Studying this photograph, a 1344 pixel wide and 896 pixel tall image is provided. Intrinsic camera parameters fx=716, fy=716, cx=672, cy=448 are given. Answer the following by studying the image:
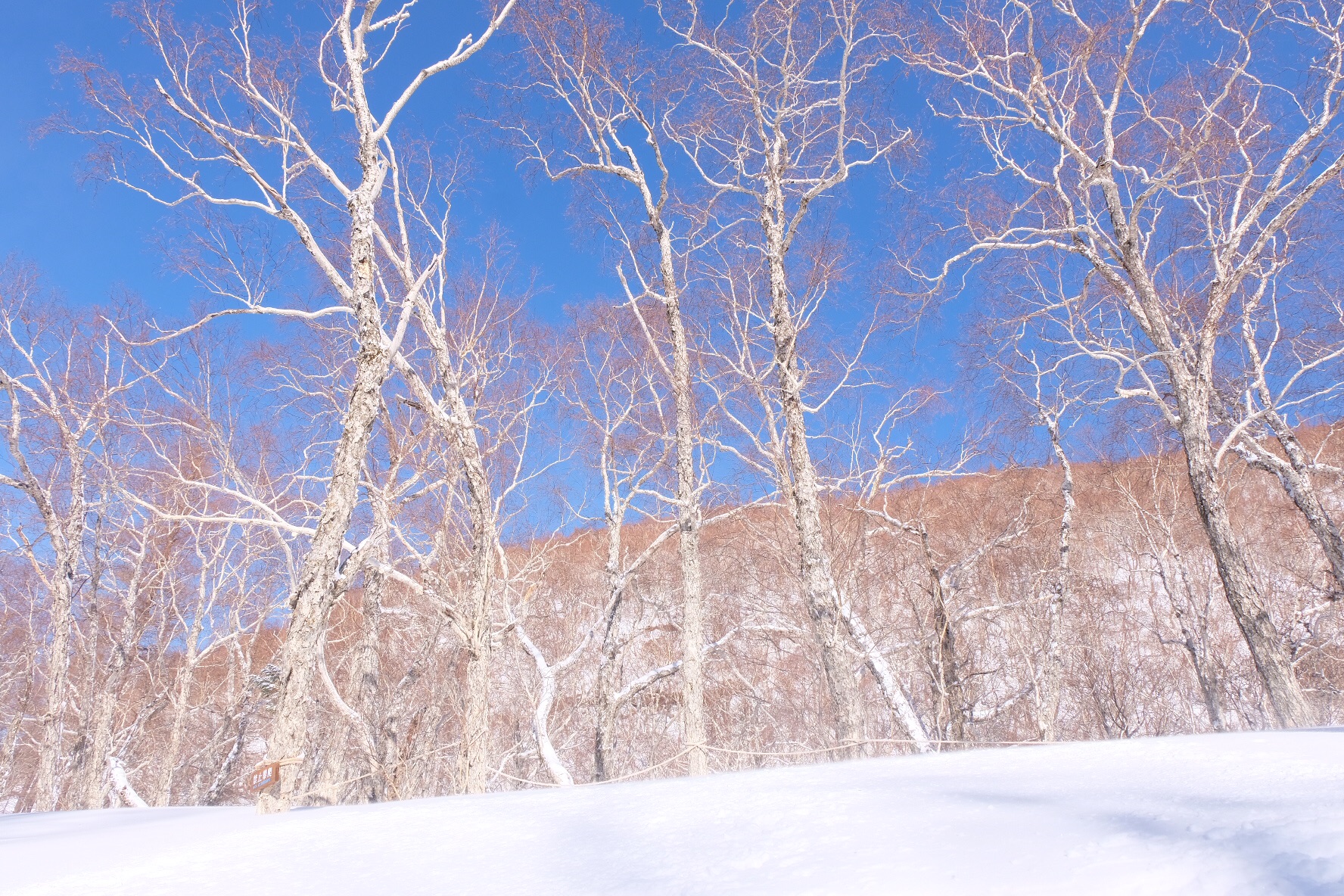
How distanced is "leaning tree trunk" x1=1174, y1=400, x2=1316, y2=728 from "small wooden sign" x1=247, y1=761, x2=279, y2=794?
825 cm

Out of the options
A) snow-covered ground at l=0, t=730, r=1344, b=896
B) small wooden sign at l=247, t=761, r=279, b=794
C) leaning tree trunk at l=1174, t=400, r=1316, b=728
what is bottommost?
snow-covered ground at l=0, t=730, r=1344, b=896

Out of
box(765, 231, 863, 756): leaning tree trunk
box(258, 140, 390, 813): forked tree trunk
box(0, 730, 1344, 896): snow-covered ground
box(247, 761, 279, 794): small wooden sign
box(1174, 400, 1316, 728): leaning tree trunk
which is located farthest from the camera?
box(765, 231, 863, 756): leaning tree trunk

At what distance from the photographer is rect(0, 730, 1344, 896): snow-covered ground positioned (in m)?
1.38

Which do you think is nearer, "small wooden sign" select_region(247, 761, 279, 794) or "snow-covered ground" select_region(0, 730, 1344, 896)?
"snow-covered ground" select_region(0, 730, 1344, 896)

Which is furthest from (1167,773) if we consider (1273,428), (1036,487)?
(1036,487)

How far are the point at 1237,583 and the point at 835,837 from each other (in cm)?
740

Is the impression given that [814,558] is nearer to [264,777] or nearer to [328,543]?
[328,543]

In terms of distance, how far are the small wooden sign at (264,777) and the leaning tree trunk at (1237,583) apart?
8.25 meters

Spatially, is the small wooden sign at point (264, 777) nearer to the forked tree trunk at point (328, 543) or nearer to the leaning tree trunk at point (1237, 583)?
the forked tree trunk at point (328, 543)

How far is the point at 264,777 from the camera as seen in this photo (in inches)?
151

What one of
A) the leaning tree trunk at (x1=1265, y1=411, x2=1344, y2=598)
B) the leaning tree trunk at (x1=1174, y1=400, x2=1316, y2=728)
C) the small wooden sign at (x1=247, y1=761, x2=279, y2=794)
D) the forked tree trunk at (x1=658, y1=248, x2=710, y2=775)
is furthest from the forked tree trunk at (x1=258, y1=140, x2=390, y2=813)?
the leaning tree trunk at (x1=1265, y1=411, x2=1344, y2=598)

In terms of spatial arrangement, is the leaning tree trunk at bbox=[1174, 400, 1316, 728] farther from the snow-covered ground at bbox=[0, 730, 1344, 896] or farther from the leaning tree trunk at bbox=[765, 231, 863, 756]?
the snow-covered ground at bbox=[0, 730, 1344, 896]

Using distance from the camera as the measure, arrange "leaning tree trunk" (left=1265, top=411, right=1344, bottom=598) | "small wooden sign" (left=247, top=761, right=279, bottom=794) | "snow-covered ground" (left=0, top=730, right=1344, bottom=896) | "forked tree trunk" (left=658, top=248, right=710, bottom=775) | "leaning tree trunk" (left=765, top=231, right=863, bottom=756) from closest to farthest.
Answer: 1. "snow-covered ground" (left=0, top=730, right=1344, bottom=896)
2. "small wooden sign" (left=247, top=761, right=279, bottom=794)
3. "leaning tree trunk" (left=765, top=231, right=863, bottom=756)
4. "forked tree trunk" (left=658, top=248, right=710, bottom=775)
5. "leaning tree trunk" (left=1265, top=411, right=1344, bottom=598)

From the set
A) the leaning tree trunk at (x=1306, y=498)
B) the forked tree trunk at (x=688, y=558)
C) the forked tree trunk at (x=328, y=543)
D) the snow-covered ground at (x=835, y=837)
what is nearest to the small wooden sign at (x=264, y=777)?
the forked tree trunk at (x=328, y=543)
